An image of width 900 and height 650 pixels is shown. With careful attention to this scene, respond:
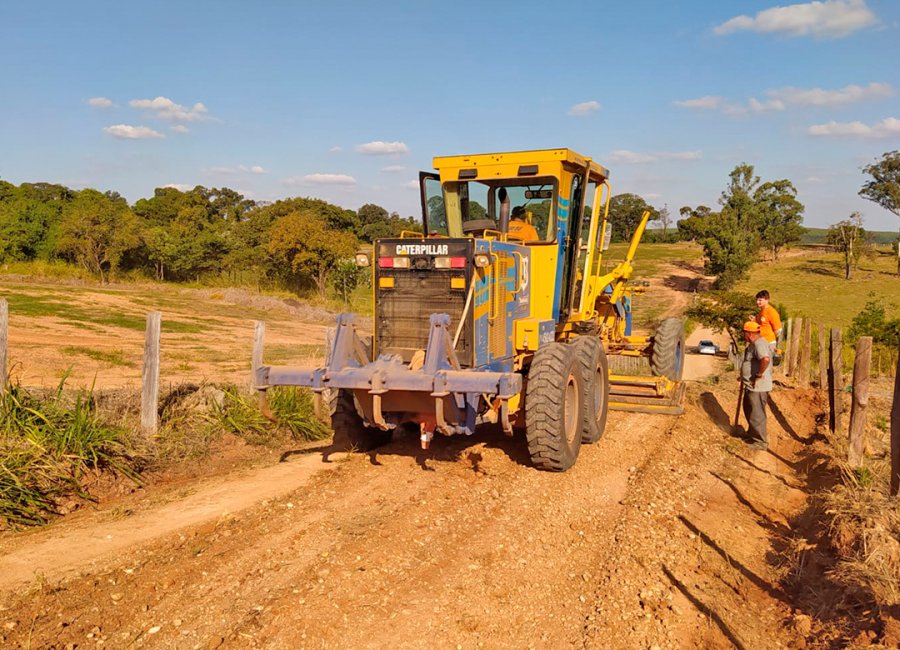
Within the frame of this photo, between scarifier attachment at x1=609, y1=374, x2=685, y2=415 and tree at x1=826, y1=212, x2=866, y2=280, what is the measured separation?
53331mm

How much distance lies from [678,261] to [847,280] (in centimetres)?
1571

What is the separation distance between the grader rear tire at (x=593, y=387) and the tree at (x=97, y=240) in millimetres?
29189

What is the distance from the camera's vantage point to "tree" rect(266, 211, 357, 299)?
31.5 meters

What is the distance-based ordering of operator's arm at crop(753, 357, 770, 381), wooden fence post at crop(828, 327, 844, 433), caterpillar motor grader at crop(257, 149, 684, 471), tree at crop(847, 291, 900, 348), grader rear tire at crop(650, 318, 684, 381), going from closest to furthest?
caterpillar motor grader at crop(257, 149, 684, 471) → operator's arm at crop(753, 357, 770, 381) → wooden fence post at crop(828, 327, 844, 433) → grader rear tire at crop(650, 318, 684, 381) → tree at crop(847, 291, 900, 348)

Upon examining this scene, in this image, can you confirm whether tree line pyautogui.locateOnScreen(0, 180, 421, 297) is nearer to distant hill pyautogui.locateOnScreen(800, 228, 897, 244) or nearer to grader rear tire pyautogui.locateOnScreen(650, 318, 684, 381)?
grader rear tire pyautogui.locateOnScreen(650, 318, 684, 381)

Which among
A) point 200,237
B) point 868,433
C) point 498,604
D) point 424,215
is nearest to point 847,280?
point 200,237

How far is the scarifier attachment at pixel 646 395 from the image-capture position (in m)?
9.95

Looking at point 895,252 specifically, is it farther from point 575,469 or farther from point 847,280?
point 575,469

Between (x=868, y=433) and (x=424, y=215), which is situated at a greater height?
(x=424, y=215)

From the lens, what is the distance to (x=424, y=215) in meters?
8.96

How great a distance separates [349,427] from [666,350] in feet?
19.8

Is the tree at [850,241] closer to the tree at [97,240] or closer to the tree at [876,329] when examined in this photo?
the tree at [876,329]

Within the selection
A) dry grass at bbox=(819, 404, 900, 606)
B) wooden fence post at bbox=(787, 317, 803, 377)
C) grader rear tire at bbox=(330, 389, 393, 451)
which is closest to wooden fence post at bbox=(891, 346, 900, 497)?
dry grass at bbox=(819, 404, 900, 606)

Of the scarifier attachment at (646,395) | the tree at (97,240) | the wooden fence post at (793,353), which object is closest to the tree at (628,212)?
the tree at (97,240)
